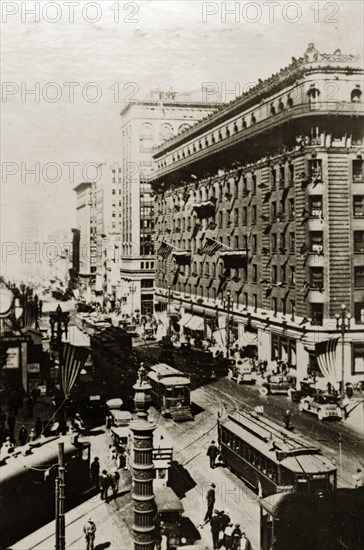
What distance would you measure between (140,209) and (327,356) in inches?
1351

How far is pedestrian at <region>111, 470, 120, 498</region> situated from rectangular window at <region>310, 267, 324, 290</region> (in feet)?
60.5

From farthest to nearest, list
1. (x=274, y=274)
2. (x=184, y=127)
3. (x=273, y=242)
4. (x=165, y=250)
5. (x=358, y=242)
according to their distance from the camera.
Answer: (x=165, y=250)
(x=184, y=127)
(x=274, y=274)
(x=273, y=242)
(x=358, y=242)

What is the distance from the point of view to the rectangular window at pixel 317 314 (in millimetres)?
34106

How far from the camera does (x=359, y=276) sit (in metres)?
33.8

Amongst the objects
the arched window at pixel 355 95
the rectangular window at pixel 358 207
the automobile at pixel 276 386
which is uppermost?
the arched window at pixel 355 95

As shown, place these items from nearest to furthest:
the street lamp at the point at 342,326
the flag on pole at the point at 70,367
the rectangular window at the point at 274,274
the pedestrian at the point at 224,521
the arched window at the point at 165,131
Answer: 1. the pedestrian at the point at 224,521
2. the flag on pole at the point at 70,367
3. the street lamp at the point at 342,326
4. the rectangular window at the point at 274,274
5. the arched window at the point at 165,131

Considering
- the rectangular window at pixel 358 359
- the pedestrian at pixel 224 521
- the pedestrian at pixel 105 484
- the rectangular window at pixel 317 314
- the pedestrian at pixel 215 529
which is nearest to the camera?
the pedestrian at pixel 215 529

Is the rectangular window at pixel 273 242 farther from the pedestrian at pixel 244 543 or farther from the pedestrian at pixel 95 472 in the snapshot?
the pedestrian at pixel 244 543

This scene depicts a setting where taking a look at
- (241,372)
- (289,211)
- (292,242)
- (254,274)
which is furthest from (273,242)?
(241,372)

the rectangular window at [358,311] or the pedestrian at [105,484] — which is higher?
the rectangular window at [358,311]

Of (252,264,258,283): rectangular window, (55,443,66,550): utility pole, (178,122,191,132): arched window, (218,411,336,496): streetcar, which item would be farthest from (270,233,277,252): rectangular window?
(55,443,66,550): utility pole

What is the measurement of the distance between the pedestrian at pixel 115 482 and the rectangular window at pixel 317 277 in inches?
726

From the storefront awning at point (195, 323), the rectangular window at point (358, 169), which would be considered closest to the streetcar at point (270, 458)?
the rectangular window at point (358, 169)

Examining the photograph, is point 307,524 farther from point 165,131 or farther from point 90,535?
point 165,131
